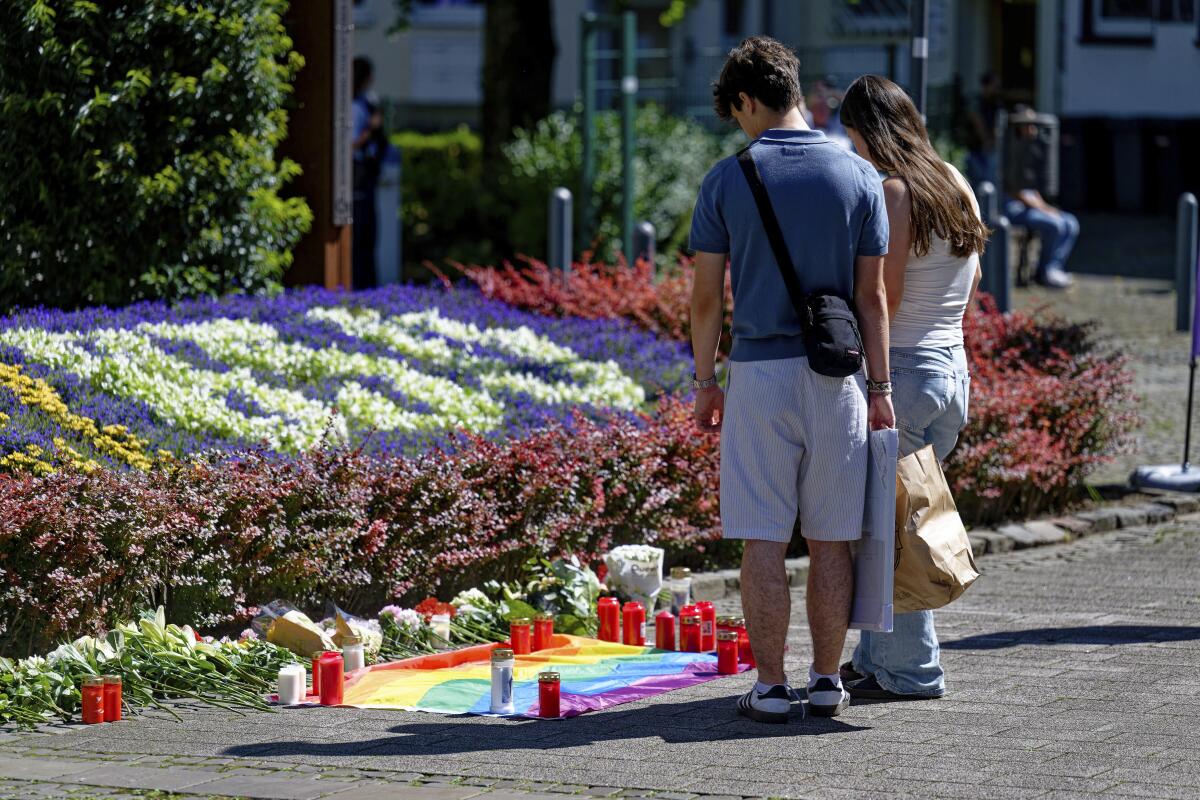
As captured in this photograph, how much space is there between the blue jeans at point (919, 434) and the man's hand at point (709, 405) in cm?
58

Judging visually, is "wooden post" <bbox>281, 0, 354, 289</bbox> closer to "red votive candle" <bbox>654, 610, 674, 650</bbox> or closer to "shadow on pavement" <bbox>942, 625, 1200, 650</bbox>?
"red votive candle" <bbox>654, 610, 674, 650</bbox>

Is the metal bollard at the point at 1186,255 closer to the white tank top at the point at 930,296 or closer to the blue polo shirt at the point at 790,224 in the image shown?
the white tank top at the point at 930,296

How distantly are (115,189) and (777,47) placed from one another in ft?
18.0

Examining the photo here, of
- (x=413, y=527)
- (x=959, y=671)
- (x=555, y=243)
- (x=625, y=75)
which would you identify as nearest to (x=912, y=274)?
(x=959, y=671)

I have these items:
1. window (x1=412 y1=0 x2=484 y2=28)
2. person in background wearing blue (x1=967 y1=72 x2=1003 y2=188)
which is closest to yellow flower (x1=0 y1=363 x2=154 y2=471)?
person in background wearing blue (x1=967 y1=72 x2=1003 y2=188)

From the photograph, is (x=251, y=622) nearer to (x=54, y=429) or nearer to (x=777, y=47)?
(x=54, y=429)

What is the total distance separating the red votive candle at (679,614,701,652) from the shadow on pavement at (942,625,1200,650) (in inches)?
34.8

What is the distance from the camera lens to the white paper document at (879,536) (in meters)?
5.89

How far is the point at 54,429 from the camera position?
7.59 metres

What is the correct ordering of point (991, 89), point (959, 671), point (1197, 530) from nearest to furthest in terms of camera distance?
point (959, 671) < point (1197, 530) < point (991, 89)

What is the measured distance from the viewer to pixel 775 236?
5785 millimetres

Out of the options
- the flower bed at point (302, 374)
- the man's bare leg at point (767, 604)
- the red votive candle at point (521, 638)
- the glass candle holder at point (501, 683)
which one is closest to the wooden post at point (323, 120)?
the flower bed at point (302, 374)

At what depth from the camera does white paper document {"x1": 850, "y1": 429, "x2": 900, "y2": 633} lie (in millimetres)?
5891

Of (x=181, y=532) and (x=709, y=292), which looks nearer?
(x=709, y=292)
